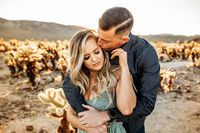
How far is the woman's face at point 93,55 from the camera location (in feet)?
10.6

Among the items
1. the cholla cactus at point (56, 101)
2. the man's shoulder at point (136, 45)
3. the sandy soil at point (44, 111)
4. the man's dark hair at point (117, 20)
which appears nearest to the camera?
the man's dark hair at point (117, 20)

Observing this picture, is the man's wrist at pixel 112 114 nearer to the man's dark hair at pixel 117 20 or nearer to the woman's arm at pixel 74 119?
the woman's arm at pixel 74 119

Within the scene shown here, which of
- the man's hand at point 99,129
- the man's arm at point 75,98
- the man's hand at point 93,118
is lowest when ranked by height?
the man's hand at point 99,129

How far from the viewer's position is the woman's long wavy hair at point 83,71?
3242 mm

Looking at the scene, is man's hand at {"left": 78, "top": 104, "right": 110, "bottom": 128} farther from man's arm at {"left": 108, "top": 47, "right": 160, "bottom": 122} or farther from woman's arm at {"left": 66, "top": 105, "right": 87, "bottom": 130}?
man's arm at {"left": 108, "top": 47, "right": 160, "bottom": 122}

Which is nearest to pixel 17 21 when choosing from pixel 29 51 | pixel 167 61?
pixel 167 61

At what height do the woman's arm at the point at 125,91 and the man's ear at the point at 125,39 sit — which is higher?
the man's ear at the point at 125,39

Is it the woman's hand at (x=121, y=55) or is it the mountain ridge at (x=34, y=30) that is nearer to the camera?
the woman's hand at (x=121, y=55)

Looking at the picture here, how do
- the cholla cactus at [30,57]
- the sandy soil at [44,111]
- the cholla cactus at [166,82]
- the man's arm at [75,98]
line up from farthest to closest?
the cholla cactus at [30,57] → the cholla cactus at [166,82] → the sandy soil at [44,111] → the man's arm at [75,98]

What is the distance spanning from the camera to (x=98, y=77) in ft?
11.1

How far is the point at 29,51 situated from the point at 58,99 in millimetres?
8296

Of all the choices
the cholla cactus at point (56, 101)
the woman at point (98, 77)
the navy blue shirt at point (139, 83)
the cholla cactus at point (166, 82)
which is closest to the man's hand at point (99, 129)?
the woman at point (98, 77)

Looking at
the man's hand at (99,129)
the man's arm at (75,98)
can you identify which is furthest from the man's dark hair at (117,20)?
the man's hand at (99,129)

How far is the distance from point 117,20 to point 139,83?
2.03 ft
